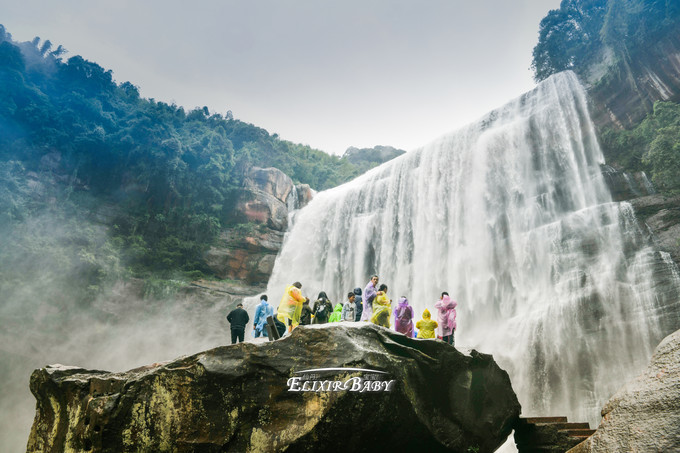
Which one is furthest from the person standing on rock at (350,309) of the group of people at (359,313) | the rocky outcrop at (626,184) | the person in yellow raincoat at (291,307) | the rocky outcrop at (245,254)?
the rocky outcrop at (245,254)

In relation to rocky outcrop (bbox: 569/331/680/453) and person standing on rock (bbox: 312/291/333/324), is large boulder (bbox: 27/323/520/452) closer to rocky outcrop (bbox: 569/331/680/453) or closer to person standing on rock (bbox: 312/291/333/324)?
rocky outcrop (bbox: 569/331/680/453)

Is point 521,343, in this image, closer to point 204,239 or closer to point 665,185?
point 665,185

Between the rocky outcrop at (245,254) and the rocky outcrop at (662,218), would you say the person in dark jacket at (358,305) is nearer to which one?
the rocky outcrop at (662,218)

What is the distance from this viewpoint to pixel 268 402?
4.88 metres

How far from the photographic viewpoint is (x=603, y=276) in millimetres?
12102

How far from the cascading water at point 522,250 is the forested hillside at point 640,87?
0.91 metres

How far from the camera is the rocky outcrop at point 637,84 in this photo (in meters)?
15.1

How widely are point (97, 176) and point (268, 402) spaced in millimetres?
23958

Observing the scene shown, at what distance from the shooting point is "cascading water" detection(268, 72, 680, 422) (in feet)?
36.3

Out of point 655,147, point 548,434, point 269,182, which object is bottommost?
point 548,434

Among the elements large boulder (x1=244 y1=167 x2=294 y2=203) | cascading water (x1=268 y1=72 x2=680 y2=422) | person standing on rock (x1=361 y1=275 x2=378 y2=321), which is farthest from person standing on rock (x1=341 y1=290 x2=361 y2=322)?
large boulder (x1=244 y1=167 x2=294 y2=203)

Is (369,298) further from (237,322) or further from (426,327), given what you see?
(237,322)

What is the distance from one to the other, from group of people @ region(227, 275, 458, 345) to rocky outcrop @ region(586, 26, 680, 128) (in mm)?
13243

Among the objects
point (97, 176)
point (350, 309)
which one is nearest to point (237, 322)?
point (350, 309)
